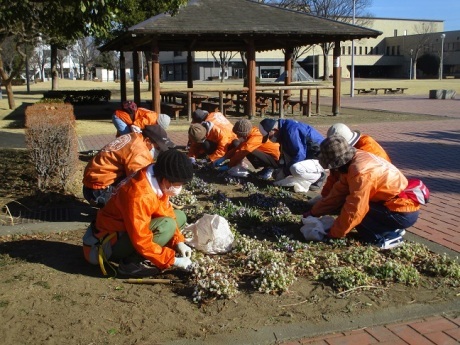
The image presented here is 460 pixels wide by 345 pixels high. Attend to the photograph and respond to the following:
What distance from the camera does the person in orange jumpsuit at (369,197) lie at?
4180mm

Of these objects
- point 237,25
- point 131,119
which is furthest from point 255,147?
point 237,25

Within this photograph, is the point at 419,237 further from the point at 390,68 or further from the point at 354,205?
the point at 390,68

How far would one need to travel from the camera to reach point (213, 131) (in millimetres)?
8164

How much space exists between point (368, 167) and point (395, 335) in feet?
4.96

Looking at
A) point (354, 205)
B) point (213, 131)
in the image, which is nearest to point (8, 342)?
point (354, 205)

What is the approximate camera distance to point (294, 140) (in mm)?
6543

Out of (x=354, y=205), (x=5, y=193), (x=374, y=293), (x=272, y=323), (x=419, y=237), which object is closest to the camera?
(x=272, y=323)

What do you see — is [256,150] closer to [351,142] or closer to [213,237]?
[351,142]

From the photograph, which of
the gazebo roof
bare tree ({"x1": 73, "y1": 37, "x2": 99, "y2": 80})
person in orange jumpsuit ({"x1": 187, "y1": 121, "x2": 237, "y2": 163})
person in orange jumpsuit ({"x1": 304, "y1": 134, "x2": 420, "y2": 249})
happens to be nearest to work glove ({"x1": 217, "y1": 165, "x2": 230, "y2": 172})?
person in orange jumpsuit ({"x1": 187, "y1": 121, "x2": 237, "y2": 163})

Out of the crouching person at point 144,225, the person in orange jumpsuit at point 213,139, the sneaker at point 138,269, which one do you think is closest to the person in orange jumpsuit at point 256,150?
the person in orange jumpsuit at point 213,139

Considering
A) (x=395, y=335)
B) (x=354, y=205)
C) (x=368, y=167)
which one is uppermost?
(x=368, y=167)

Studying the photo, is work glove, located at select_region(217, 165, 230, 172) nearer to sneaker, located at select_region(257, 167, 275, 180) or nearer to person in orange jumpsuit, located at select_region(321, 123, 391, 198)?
sneaker, located at select_region(257, 167, 275, 180)

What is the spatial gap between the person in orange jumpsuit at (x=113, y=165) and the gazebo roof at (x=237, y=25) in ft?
32.2

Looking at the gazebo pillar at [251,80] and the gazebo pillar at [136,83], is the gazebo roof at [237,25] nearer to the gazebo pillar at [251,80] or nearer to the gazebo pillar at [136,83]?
the gazebo pillar at [251,80]
